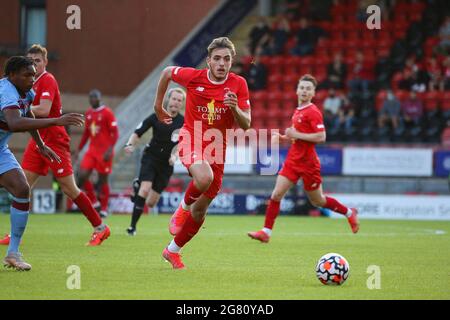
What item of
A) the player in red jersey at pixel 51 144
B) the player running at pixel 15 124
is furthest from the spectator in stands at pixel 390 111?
the player running at pixel 15 124

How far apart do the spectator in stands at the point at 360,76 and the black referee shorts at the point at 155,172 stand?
10.8 meters

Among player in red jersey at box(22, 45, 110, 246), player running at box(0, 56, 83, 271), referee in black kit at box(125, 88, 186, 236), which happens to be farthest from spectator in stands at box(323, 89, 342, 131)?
player running at box(0, 56, 83, 271)

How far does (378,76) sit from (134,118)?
697 centimetres

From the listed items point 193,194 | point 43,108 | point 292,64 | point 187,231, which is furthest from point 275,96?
point 187,231

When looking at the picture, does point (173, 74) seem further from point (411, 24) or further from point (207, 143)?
point (411, 24)

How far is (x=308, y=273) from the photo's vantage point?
30.3 feet

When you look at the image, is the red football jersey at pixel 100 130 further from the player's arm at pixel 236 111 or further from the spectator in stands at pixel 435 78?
the player's arm at pixel 236 111

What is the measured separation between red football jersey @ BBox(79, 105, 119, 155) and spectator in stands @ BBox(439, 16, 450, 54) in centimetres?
1084

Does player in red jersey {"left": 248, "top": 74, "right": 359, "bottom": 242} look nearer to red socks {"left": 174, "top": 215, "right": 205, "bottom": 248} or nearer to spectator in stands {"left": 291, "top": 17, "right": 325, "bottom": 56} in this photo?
red socks {"left": 174, "top": 215, "right": 205, "bottom": 248}

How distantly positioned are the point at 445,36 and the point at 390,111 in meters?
4.22

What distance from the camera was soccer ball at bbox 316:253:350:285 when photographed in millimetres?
8203

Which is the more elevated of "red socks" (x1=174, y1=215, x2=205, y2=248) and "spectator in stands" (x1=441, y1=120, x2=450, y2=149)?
"spectator in stands" (x1=441, y1=120, x2=450, y2=149)

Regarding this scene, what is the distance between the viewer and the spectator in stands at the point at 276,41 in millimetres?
27766

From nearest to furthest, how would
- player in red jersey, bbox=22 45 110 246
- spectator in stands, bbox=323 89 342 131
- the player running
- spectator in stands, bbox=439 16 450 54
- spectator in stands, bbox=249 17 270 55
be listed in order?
the player running
player in red jersey, bbox=22 45 110 246
spectator in stands, bbox=323 89 342 131
spectator in stands, bbox=439 16 450 54
spectator in stands, bbox=249 17 270 55
